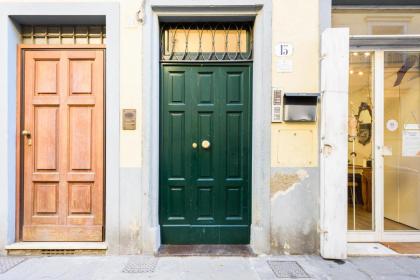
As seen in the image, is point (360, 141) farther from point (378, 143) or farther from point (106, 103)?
point (106, 103)

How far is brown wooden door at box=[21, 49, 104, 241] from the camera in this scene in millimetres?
4449

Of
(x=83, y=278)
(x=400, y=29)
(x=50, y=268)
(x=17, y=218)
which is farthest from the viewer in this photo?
(x=400, y=29)

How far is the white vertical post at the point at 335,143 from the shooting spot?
405cm

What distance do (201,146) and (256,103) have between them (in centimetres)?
105

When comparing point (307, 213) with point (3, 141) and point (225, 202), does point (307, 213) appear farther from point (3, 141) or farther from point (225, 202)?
point (3, 141)

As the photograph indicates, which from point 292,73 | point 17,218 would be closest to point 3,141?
point 17,218

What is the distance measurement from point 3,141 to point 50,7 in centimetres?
203

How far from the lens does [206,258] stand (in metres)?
4.12

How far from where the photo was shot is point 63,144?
14.6 feet

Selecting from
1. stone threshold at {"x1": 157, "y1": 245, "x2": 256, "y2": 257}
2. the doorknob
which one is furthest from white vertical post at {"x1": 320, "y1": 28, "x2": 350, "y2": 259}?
the doorknob

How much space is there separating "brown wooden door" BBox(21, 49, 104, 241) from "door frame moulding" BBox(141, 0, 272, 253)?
28.9 inches

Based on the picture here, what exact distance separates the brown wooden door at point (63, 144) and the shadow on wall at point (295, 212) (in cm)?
258

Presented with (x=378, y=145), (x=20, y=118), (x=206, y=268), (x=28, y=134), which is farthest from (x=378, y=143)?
(x=20, y=118)

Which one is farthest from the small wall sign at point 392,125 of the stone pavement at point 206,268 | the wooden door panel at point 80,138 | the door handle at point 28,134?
the door handle at point 28,134
